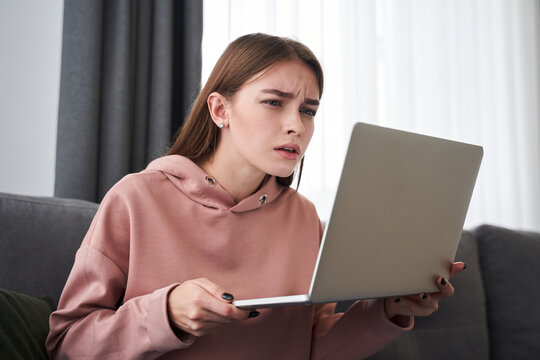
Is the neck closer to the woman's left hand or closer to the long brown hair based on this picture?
the long brown hair

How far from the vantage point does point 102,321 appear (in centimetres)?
90

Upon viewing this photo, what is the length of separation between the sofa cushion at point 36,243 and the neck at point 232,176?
1.22 feet

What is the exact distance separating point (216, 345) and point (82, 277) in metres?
0.29

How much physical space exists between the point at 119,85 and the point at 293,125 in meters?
0.97

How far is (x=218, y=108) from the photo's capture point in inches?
44.6

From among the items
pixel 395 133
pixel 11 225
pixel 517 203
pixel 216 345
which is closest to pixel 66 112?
pixel 11 225

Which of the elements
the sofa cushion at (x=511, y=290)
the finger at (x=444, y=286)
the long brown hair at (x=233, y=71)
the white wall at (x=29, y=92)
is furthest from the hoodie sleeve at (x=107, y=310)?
the sofa cushion at (x=511, y=290)

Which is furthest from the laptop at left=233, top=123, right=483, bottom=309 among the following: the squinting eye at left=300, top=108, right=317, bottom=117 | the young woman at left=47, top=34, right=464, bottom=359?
the squinting eye at left=300, top=108, right=317, bottom=117

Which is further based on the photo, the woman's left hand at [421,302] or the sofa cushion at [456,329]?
the sofa cushion at [456,329]

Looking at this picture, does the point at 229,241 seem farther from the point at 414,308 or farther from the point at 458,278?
the point at 458,278

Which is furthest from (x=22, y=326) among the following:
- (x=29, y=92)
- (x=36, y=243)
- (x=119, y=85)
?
(x=29, y=92)

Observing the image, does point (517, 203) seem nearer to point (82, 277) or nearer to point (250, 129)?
point (250, 129)

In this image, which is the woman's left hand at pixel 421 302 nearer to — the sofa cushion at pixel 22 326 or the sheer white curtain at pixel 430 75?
the sofa cushion at pixel 22 326

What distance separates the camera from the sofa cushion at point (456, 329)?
1.47 metres
